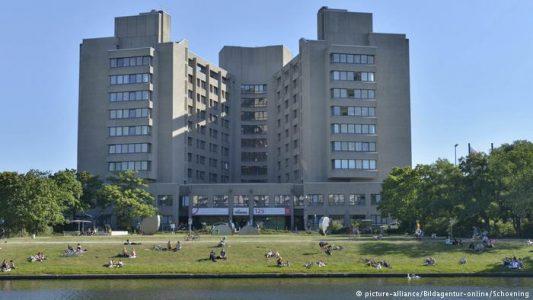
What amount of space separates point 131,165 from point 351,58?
58592mm

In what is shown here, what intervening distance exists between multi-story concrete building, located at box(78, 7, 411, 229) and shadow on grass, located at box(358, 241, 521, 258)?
72544 mm

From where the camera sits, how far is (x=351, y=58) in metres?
165

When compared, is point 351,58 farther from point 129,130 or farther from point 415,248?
point 415,248

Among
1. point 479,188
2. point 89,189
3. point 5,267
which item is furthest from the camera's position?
point 89,189

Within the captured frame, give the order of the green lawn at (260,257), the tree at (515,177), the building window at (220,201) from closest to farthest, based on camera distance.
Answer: the green lawn at (260,257)
the tree at (515,177)
the building window at (220,201)

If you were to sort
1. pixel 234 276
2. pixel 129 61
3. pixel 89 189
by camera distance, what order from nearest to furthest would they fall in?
pixel 234 276
pixel 89 189
pixel 129 61

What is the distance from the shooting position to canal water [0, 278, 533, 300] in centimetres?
5311

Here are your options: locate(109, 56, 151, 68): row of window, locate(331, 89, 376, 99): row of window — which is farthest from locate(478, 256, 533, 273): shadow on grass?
locate(109, 56, 151, 68): row of window

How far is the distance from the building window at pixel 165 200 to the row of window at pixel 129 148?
11.9m

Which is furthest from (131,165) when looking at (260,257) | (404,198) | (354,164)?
(260,257)

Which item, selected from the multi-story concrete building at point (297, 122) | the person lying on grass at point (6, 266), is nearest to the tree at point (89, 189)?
the multi-story concrete building at point (297, 122)

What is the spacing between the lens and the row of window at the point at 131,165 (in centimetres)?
16288

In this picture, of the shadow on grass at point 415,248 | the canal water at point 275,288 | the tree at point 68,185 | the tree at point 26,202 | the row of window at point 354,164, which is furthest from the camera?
the row of window at point 354,164

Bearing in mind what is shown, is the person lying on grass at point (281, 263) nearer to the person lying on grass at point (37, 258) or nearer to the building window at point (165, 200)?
the person lying on grass at point (37, 258)
